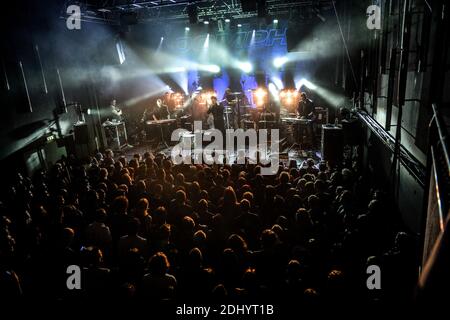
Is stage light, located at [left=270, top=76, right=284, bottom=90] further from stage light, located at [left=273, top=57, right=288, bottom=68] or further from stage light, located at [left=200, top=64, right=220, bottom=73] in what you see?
stage light, located at [left=200, top=64, right=220, bottom=73]

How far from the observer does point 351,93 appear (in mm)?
10273

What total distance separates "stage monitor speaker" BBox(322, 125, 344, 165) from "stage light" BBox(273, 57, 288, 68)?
10.6 meters

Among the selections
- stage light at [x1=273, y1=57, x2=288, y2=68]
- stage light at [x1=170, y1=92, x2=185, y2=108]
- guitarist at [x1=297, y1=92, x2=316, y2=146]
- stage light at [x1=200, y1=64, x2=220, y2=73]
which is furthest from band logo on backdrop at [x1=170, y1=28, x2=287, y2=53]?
guitarist at [x1=297, y1=92, x2=316, y2=146]

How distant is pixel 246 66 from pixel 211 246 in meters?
17.1

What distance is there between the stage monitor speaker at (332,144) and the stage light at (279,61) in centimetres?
1061

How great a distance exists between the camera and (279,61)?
18.6 m

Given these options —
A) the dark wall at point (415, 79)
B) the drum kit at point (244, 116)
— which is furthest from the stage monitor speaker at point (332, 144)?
the drum kit at point (244, 116)

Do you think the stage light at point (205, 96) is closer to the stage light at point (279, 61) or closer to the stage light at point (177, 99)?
the stage light at point (177, 99)

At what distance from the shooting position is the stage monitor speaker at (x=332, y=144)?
8742mm

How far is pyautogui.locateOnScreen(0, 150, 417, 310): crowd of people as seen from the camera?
3.08 m

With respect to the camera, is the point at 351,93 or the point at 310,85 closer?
the point at 351,93
